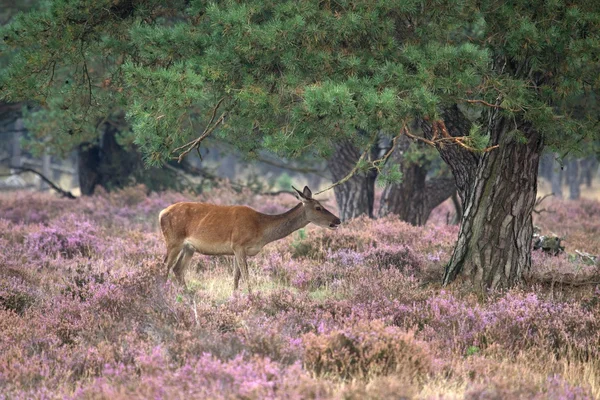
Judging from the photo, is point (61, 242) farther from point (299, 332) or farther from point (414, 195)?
point (414, 195)

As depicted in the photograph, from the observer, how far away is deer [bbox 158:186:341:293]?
31.2 feet

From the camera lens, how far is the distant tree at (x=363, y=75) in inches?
281

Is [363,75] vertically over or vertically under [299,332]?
over

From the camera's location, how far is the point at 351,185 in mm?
15812

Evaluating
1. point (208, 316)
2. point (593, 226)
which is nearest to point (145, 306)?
point (208, 316)

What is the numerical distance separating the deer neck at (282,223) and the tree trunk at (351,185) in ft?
18.3

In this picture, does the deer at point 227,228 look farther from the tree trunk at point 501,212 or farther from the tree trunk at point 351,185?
the tree trunk at point 351,185

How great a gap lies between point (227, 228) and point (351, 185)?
6629 mm

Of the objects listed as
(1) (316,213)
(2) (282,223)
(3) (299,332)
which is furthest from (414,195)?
(3) (299,332)

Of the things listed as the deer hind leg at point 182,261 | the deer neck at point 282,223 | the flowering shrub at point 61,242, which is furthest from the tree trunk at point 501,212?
the flowering shrub at point 61,242

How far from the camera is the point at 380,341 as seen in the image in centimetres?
576

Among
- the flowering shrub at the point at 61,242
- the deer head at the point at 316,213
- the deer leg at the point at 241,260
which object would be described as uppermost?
the deer head at the point at 316,213

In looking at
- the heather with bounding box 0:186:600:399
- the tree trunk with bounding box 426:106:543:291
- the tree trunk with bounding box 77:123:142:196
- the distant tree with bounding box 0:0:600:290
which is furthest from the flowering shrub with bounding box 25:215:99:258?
the tree trunk with bounding box 77:123:142:196

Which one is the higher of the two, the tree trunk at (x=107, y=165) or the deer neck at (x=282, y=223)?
the deer neck at (x=282, y=223)
